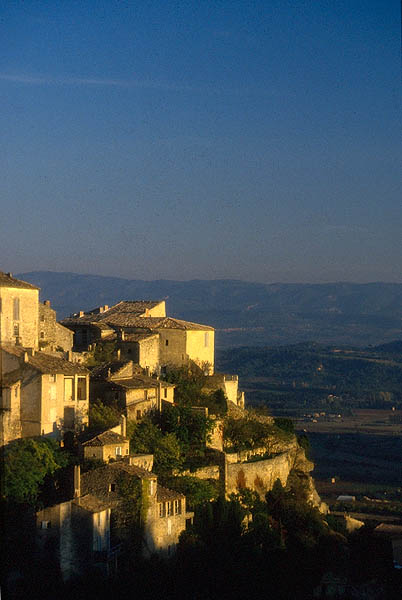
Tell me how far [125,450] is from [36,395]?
5.39 feet

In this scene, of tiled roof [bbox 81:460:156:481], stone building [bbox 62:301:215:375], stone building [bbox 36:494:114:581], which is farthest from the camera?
stone building [bbox 62:301:215:375]

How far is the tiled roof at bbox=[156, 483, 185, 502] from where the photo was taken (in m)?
12.4

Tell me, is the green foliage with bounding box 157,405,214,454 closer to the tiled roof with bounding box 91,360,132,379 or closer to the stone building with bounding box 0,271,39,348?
the tiled roof with bounding box 91,360,132,379

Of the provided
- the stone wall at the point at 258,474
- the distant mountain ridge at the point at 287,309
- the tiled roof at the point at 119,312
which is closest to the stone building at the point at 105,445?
the stone wall at the point at 258,474

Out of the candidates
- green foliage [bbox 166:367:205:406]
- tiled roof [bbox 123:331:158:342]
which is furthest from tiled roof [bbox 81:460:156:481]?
tiled roof [bbox 123:331:158:342]

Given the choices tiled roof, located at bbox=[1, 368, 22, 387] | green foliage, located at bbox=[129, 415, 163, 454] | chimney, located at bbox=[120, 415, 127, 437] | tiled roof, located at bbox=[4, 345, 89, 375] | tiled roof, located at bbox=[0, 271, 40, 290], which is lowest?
green foliage, located at bbox=[129, 415, 163, 454]

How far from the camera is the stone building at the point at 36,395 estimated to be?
11934 millimetres

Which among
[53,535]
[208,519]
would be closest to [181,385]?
[208,519]

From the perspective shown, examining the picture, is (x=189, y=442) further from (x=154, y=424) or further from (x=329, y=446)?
(x=329, y=446)

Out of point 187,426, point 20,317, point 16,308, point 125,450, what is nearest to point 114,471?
point 125,450

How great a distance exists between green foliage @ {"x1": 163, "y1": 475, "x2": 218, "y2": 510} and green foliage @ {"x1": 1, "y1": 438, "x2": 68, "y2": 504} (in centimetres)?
201

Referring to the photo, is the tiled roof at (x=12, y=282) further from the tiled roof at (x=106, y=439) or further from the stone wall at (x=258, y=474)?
the stone wall at (x=258, y=474)

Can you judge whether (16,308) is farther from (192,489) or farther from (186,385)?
(186,385)

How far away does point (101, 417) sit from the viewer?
1377 centimetres
